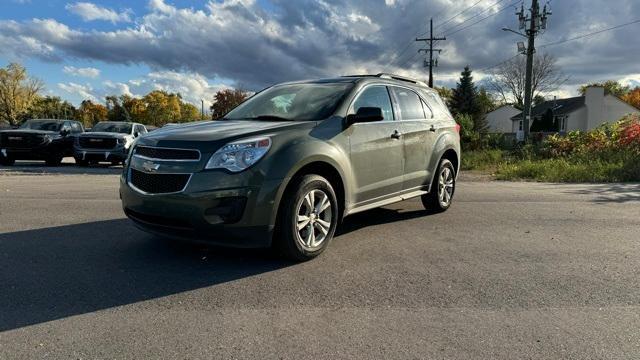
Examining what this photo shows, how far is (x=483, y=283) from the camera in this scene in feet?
14.4

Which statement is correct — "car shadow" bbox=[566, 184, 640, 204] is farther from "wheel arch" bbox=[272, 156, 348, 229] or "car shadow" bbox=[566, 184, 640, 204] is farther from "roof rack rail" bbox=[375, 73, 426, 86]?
"wheel arch" bbox=[272, 156, 348, 229]

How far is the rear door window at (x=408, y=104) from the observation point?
21.5 ft

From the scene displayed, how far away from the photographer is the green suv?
4.41 metres

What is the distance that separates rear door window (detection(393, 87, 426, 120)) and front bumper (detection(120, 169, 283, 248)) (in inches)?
102

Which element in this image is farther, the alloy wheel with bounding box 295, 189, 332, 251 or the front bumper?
the alloy wheel with bounding box 295, 189, 332, 251

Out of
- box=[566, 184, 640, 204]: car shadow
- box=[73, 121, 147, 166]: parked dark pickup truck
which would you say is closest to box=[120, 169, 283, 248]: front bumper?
box=[566, 184, 640, 204]: car shadow

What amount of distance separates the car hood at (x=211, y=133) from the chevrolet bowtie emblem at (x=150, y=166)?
0.19 m

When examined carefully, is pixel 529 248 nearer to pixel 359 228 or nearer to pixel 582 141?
pixel 359 228

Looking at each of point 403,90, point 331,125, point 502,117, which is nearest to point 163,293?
point 331,125

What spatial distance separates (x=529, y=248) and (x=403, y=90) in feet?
8.27

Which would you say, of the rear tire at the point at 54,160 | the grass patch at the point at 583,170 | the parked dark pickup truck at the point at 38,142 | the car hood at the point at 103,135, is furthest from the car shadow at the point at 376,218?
the rear tire at the point at 54,160

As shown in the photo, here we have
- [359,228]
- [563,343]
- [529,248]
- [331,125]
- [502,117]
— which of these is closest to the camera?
[563,343]

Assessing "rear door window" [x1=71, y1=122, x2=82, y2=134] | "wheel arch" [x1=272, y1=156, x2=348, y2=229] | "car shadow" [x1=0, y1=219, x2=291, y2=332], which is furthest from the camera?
"rear door window" [x1=71, y1=122, x2=82, y2=134]

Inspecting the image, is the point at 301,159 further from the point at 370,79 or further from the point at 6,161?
the point at 6,161
